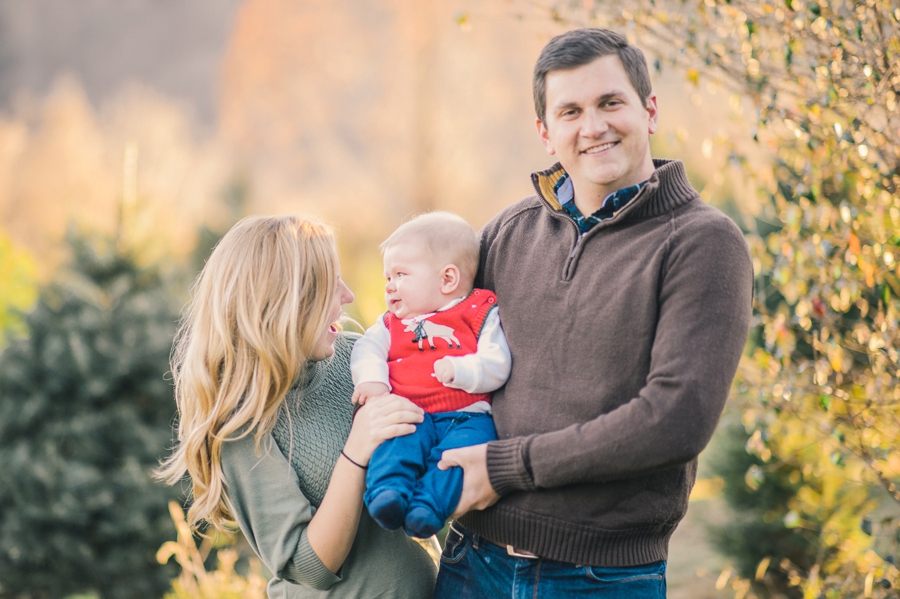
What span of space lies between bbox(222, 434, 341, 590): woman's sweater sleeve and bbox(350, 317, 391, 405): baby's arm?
0.94 feet

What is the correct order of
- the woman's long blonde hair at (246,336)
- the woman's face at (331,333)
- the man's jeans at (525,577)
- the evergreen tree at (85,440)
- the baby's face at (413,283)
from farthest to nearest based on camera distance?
the evergreen tree at (85,440)
the baby's face at (413,283)
the woman's face at (331,333)
the woman's long blonde hair at (246,336)
the man's jeans at (525,577)

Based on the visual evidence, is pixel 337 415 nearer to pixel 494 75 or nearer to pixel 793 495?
pixel 793 495

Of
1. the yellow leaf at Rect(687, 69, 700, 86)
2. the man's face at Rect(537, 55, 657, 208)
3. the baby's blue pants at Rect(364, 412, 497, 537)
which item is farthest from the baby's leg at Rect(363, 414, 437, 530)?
the yellow leaf at Rect(687, 69, 700, 86)

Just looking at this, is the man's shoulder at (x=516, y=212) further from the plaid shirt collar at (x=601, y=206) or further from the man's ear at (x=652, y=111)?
the man's ear at (x=652, y=111)

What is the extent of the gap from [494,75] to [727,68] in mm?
19689

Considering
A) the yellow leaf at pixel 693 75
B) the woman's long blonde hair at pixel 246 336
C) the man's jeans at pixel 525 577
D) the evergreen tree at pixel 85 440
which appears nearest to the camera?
the man's jeans at pixel 525 577

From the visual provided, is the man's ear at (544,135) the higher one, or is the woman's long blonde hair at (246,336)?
the man's ear at (544,135)

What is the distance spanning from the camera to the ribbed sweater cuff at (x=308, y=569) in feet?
6.36

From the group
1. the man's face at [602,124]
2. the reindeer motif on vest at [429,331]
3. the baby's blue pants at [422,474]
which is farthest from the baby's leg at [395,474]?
the man's face at [602,124]

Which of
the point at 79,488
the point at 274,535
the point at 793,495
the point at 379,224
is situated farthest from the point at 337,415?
the point at 379,224

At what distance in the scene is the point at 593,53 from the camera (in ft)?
6.55

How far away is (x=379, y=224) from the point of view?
767 inches

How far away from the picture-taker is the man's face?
200 cm

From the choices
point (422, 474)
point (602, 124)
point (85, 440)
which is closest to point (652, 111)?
point (602, 124)
